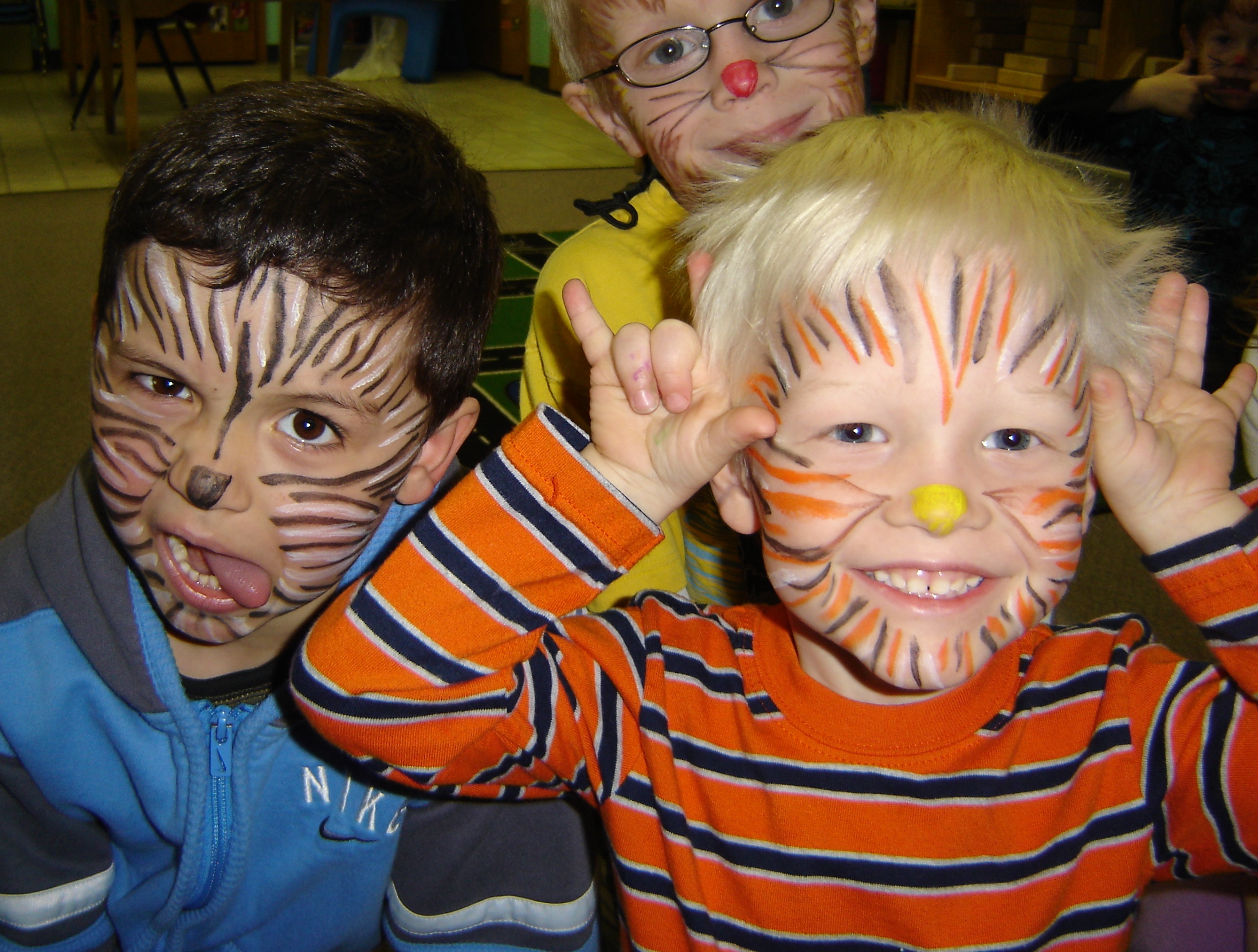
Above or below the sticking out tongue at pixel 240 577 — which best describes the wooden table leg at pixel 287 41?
above

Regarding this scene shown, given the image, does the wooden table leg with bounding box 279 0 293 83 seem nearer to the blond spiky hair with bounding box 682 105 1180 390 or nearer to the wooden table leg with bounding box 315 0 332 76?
the wooden table leg with bounding box 315 0 332 76

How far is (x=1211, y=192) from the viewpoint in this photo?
2180 millimetres

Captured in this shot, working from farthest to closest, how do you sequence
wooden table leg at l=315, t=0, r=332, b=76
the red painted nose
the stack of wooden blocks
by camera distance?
wooden table leg at l=315, t=0, r=332, b=76 → the stack of wooden blocks → the red painted nose

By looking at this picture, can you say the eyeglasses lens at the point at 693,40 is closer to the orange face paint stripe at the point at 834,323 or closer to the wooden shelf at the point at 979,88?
the orange face paint stripe at the point at 834,323

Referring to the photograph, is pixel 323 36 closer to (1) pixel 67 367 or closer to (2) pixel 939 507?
(1) pixel 67 367

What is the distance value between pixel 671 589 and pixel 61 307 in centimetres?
284

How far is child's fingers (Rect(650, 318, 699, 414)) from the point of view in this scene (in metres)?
0.85

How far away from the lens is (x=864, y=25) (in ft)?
4.55

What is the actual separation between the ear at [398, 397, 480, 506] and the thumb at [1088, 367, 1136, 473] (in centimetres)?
63

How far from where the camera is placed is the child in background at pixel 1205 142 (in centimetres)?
213

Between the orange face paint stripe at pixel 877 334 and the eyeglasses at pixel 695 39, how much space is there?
1.94 ft

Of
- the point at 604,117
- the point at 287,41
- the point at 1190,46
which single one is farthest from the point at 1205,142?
the point at 287,41

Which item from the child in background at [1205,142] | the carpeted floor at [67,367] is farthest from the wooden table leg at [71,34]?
the child in background at [1205,142]

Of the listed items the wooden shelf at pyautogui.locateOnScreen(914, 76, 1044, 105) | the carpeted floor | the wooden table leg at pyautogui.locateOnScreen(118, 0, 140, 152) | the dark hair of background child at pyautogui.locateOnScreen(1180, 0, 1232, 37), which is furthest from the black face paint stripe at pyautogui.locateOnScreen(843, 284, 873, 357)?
the wooden table leg at pyautogui.locateOnScreen(118, 0, 140, 152)
